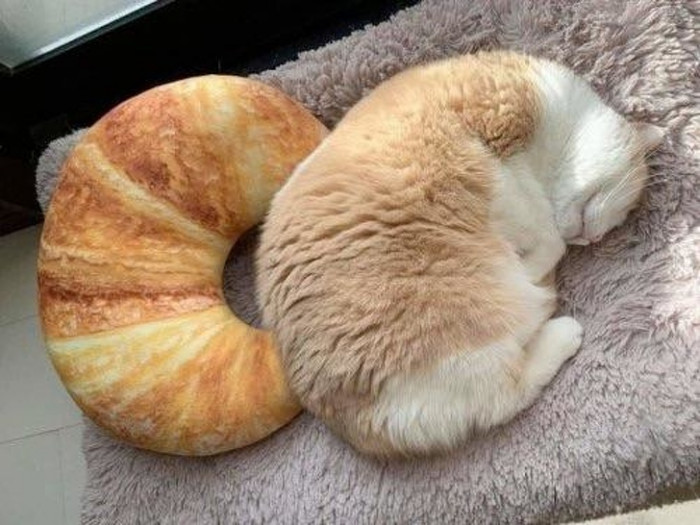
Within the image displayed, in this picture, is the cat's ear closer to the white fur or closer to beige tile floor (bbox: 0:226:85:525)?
the white fur

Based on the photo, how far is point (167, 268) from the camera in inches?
51.4

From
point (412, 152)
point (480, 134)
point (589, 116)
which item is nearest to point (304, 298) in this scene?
point (412, 152)

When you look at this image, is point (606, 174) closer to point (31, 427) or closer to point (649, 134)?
point (649, 134)

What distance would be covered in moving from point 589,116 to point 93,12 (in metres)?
1.03

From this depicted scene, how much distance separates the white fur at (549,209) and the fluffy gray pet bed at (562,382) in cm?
4

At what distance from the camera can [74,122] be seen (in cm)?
181

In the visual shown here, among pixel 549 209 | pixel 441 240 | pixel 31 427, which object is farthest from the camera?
pixel 31 427

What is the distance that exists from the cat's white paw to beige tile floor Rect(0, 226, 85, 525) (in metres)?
0.96

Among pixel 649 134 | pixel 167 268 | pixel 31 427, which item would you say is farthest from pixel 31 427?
pixel 649 134

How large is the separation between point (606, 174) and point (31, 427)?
1223mm

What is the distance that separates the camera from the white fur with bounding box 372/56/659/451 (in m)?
1.17

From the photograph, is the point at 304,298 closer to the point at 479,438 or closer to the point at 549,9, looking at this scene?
the point at 479,438

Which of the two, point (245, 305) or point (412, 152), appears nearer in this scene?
point (412, 152)

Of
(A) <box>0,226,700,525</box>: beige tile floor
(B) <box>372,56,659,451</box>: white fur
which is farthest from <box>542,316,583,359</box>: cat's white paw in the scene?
(A) <box>0,226,700,525</box>: beige tile floor
